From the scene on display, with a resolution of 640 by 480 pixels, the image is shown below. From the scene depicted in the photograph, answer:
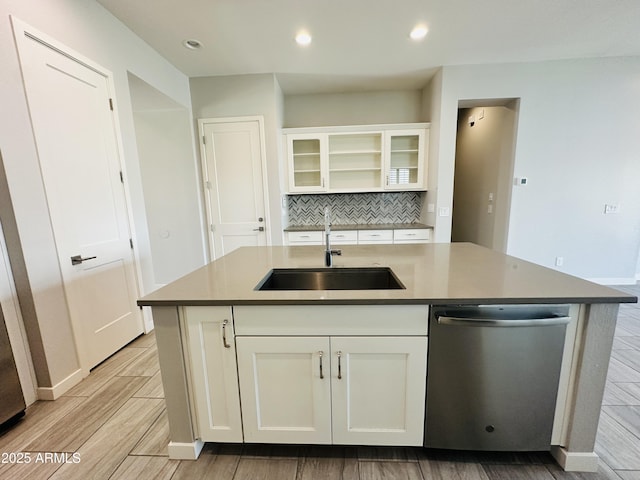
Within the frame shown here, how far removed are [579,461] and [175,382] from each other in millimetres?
1833

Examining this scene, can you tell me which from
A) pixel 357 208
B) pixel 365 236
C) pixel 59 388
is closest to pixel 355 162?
pixel 357 208

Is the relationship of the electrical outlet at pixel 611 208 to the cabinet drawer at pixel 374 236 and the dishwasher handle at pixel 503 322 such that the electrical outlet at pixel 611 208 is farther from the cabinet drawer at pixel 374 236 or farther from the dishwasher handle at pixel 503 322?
the dishwasher handle at pixel 503 322

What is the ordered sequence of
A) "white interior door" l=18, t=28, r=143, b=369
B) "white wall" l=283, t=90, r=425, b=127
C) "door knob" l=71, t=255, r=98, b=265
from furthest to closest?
"white wall" l=283, t=90, r=425, b=127 → "door knob" l=71, t=255, r=98, b=265 → "white interior door" l=18, t=28, r=143, b=369

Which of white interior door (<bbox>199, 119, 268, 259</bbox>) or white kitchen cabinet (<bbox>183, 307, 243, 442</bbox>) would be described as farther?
white interior door (<bbox>199, 119, 268, 259</bbox>)

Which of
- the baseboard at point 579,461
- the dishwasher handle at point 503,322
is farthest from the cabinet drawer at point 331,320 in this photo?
the baseboard at point 579,461

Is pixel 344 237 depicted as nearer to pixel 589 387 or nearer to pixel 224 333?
pixel 224 333

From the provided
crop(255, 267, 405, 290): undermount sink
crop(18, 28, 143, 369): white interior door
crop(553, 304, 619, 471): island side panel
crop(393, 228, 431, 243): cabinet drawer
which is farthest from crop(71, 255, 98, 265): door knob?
crop(393, 228, 431, 243): cabinet drawer

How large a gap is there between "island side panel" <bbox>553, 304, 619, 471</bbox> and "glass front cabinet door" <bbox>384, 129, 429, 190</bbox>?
9.29 ft

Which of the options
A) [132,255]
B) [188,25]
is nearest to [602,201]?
[188,25]

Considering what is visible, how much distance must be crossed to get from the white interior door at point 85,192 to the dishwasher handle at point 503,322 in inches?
93.8

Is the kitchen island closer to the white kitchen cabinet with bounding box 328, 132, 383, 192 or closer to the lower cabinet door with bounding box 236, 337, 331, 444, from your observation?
the lower cabinet door with bounding box 236, 337, 331, 444

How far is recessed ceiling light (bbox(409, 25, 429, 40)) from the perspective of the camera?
2396 mm

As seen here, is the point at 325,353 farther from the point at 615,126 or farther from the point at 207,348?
the point at 615,126

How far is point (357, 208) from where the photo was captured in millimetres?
4027
